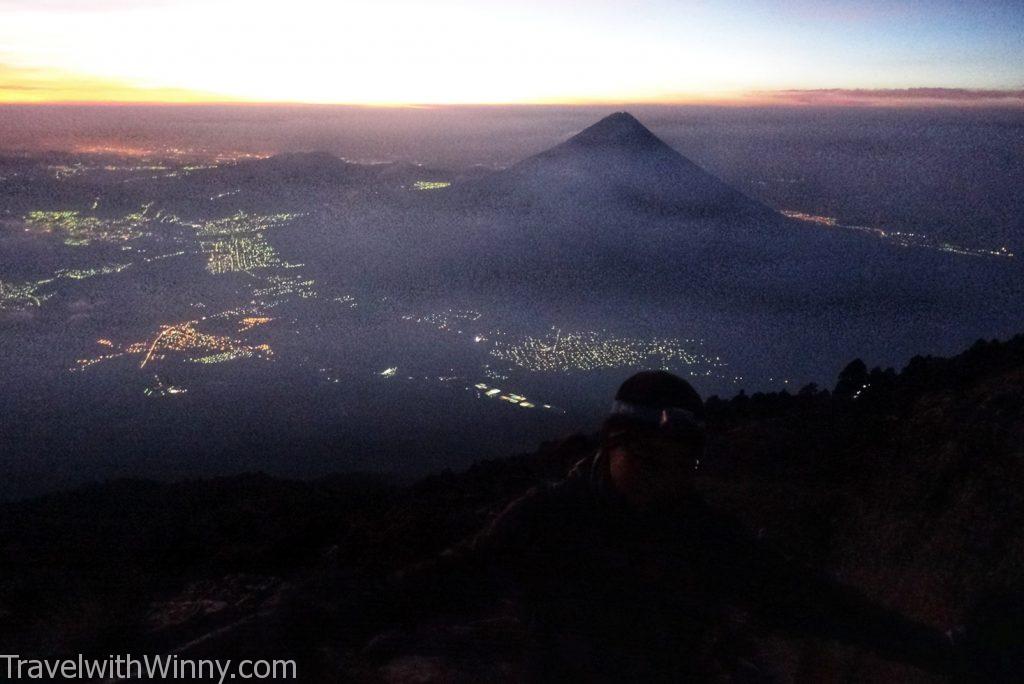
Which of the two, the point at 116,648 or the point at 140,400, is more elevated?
the point at 116,648

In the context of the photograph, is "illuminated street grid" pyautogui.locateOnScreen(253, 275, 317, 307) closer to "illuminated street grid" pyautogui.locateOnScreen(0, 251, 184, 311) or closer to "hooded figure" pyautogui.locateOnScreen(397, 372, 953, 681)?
"illuminated street grid" pyautogui.locateOnScreen(0, 251, 184, 311)

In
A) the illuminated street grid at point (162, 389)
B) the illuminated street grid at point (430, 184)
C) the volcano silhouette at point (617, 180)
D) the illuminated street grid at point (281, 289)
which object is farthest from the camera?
the illuminated street grid at point (430, 184)

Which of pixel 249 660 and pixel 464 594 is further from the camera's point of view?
pixel 249 660

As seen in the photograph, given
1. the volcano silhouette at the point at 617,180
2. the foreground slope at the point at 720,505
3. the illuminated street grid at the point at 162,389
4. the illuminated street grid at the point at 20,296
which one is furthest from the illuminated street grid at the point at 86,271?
the foreground slope at the point at 720,505

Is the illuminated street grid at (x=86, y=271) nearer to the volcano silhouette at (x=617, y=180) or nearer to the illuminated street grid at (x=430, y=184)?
the volcano silhouette at (x=617, y=180)

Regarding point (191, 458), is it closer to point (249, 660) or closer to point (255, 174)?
point (249, 660)

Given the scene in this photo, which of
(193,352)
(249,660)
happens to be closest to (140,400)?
(193,352)

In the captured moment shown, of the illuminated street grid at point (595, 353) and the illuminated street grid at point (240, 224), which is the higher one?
the illuminated street grid at point (240, 224)
